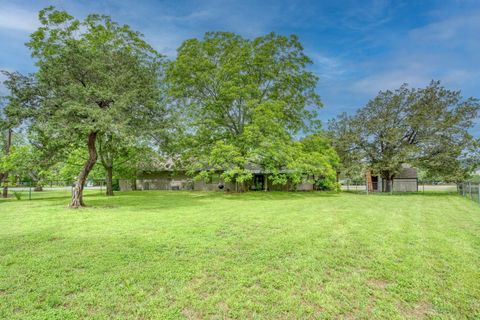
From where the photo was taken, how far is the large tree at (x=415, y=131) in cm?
2114

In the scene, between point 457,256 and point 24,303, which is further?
point 457,256

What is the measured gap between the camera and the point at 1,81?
12.0 m

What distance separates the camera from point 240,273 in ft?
13.2

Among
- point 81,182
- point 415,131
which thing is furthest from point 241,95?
point 415,131

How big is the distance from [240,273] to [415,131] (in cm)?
2499

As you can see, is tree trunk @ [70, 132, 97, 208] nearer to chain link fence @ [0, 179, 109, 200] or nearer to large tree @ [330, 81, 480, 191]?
chain link fence @ [0, 179, 109, 200]

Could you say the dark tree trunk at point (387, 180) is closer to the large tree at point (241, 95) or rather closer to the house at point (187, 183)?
the house at point (187, 183)

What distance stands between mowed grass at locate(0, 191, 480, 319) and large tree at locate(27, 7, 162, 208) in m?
5.46

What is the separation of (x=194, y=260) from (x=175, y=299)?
1404mm

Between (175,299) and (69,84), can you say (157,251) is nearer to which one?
(175,299)

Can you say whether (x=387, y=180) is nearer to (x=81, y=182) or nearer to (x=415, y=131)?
(x=415, y=131)

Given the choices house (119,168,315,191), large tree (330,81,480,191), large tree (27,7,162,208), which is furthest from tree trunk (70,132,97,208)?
large tree (330,81,480,191)

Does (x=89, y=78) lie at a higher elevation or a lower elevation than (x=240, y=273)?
higher

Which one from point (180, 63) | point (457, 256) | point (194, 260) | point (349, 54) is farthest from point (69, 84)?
point (349, 54)
